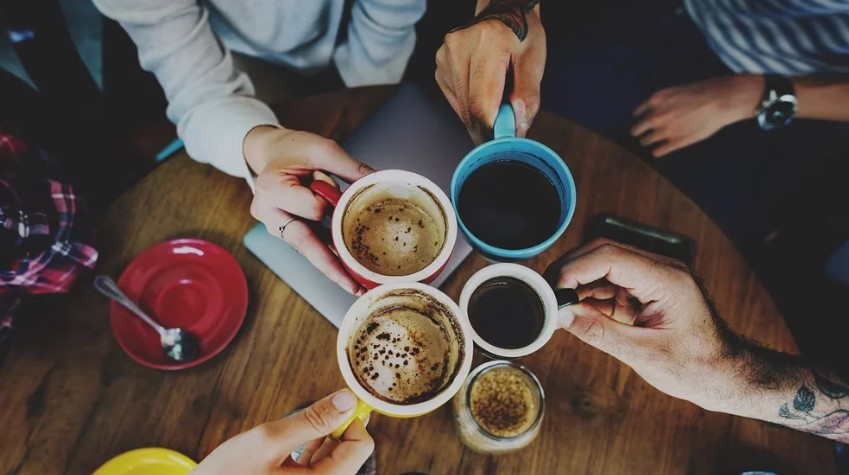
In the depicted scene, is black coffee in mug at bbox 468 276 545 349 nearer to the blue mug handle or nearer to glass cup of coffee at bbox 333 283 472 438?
glass cup of coffee at bbox 333 283 472 438

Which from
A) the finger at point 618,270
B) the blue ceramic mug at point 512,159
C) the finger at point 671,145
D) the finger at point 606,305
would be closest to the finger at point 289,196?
the blue ceramic mug at point 512,159

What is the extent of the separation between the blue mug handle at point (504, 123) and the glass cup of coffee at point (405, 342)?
0.35 metres

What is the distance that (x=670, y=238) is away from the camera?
1.28m

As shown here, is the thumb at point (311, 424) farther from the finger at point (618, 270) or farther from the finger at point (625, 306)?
the finger at point (625, 306)

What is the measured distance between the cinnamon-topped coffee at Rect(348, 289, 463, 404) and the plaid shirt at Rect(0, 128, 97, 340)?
0.70 metres

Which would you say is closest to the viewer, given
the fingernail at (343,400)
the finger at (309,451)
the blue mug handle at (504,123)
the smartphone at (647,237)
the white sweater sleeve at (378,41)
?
the fingernail at (343,400)

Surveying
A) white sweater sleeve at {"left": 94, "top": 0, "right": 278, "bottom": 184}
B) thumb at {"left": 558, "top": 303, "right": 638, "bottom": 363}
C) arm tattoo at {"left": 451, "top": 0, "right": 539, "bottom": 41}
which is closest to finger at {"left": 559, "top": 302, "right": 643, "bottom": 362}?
thumb at {"left": 558, "top": 303, "right": 638, "bottom": 363}

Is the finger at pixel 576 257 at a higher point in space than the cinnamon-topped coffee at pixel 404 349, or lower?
higher

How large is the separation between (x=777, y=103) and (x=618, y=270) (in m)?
1.01

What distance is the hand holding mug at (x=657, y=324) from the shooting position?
1.02 metres

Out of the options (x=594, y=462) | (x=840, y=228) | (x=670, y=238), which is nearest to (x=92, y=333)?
(x=594, y=462)

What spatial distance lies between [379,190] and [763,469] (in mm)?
991

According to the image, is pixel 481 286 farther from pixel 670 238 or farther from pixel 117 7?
pixel 117 7

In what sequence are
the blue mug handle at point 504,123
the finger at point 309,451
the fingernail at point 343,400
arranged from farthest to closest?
the blue mug handle at point 504,123
the finger at point 309,451
the fingernail at point 343,400
